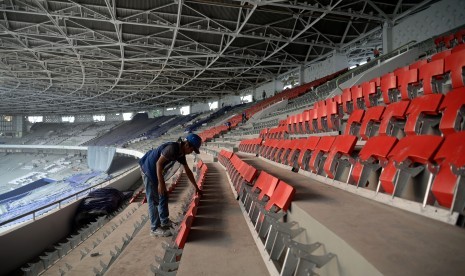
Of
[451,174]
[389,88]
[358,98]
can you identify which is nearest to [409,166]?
[451,174]

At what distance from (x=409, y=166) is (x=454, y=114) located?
0.81m

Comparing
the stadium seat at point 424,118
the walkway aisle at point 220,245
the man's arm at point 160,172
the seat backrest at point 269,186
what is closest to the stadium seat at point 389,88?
the stadium seat at point 424,118

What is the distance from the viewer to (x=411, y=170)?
2.28 meters

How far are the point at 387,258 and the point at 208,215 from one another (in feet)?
7.49

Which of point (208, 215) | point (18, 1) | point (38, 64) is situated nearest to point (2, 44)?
point (38, 64)

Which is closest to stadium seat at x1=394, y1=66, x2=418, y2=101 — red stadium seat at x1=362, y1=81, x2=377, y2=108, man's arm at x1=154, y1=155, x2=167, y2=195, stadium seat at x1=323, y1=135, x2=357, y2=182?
red stadium seat at x1=362, y1=81, x2=377, y2=108

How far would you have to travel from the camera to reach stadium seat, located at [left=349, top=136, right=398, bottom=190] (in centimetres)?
267

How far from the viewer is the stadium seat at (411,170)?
87.7 inches

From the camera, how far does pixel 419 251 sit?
1.38 m

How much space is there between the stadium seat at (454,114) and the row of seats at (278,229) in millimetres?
1581

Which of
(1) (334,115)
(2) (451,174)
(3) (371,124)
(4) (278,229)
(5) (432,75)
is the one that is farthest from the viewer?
(1) (334,115)

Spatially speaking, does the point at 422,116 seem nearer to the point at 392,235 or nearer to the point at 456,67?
the point at 456,67

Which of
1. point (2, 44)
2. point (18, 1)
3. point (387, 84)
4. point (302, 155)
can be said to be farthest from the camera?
point (2, 44)

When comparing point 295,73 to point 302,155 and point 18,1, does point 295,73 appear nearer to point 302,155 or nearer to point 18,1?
point 18,1
